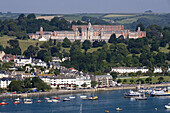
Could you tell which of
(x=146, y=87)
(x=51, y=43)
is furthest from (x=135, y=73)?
(x=51, y=43)

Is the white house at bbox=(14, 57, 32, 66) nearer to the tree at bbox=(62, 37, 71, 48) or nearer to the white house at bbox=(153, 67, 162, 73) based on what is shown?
the tree at bbox=(62, 37, 71, 48)

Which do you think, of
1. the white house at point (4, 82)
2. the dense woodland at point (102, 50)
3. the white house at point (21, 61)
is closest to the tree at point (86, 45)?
the dense woodland at point (102, 50)

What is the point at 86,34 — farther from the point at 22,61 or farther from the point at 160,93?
the point at 160,93

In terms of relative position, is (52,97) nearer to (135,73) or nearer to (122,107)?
(122,107)

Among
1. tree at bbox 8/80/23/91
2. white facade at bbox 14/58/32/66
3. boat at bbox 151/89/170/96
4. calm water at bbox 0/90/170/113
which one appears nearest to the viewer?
calm water at bbox 0/90/170/113

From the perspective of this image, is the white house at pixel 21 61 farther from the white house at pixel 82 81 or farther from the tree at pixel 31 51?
the white house at pixel 82 81

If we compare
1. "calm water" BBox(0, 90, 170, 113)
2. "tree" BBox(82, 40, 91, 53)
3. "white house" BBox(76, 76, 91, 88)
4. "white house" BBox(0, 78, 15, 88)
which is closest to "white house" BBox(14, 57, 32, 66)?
"white house" BBox(76, 76, 91, 88)

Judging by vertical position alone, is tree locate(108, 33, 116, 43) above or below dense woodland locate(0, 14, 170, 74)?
above
